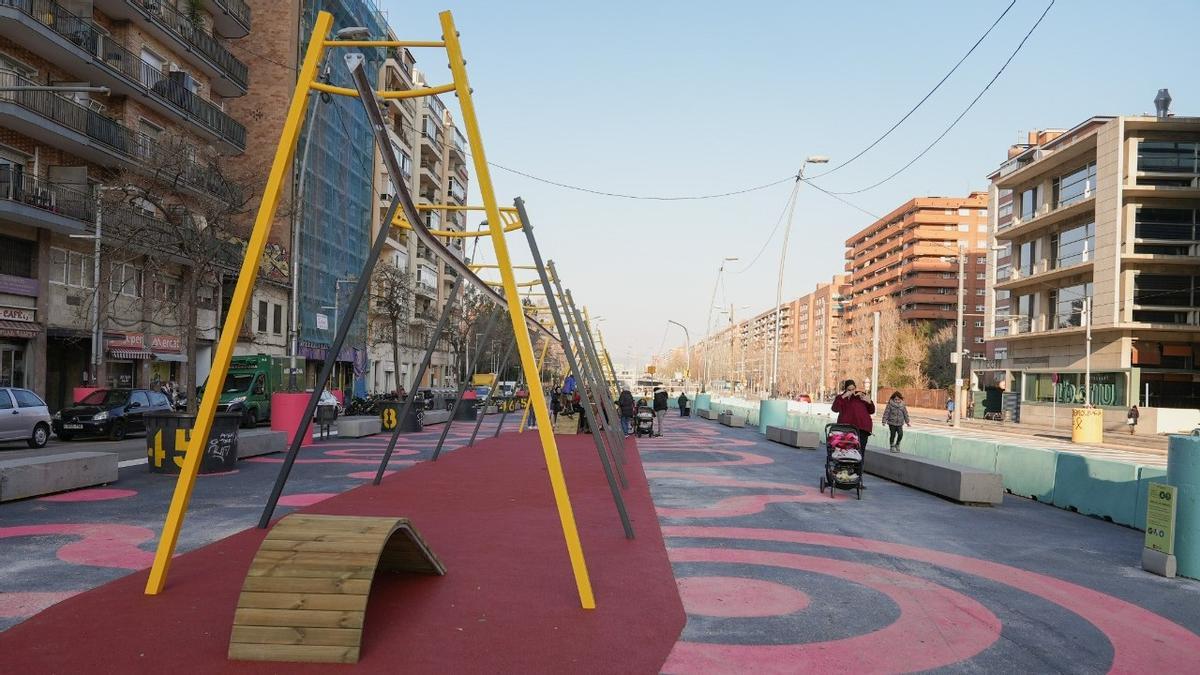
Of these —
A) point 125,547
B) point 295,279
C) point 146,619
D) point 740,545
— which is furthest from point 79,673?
point 295,279

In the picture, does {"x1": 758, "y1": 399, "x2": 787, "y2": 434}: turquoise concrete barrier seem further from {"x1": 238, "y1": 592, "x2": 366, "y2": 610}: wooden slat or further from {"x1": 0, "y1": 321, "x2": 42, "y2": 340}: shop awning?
{"x1": 238, "y1": 592, "x2": 366, "y2": 610}: wooden slat

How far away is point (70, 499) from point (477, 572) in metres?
7.14

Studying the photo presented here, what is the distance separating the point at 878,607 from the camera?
6.84m

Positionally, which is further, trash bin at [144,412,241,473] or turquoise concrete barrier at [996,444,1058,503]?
trash bin at [144,412,241,473]

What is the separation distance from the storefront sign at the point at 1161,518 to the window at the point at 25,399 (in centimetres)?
2257

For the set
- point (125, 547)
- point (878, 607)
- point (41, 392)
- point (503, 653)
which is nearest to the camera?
point (503, 653)

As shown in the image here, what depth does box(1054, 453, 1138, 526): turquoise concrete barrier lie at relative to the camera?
11.6 m

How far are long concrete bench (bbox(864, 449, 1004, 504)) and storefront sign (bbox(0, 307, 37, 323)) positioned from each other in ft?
88.0

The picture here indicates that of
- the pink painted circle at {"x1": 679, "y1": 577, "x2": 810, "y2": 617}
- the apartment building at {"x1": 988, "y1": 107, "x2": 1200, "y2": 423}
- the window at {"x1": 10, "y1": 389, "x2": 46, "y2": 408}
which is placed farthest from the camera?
the apartment building at {"x1": 988, "y1": 107, "x2": 1200, "y2": 423}

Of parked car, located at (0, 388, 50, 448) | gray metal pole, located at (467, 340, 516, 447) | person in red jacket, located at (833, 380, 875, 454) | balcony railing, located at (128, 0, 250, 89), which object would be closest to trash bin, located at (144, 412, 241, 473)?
gray metal pole, located at (467, 340, 516, 447)

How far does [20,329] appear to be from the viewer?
27.6 metres

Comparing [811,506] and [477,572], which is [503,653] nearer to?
[477,572]

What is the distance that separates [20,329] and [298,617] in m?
28.1

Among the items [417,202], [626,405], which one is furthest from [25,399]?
[417,202]
